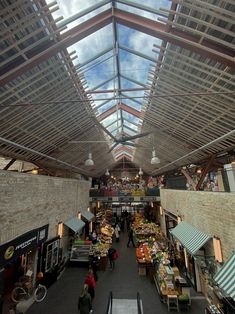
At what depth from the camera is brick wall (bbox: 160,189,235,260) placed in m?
5.14

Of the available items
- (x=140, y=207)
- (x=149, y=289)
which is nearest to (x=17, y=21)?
(x=149, y=289)

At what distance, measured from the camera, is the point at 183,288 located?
7180mm

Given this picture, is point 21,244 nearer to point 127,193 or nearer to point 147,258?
point 147,258

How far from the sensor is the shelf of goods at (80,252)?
11.0 m

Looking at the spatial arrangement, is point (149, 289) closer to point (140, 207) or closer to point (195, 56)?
point (195, 56)

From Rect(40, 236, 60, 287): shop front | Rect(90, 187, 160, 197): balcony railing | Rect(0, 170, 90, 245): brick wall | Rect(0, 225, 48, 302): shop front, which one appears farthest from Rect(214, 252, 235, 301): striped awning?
Rect(90, 187, 160, 197): balcony railing

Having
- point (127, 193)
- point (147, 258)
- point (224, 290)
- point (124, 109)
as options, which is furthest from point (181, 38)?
point (127, 193)

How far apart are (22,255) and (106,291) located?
13.1ft

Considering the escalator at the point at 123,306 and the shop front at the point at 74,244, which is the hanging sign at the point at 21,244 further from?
the escalator at the point at 123,306

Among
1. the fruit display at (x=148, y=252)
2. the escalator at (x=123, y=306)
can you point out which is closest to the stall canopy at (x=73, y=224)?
the fruit display at (x=148, y=252)

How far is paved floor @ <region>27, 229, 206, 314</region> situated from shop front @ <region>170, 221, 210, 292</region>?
0.94m

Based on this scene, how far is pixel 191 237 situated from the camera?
24.5ft

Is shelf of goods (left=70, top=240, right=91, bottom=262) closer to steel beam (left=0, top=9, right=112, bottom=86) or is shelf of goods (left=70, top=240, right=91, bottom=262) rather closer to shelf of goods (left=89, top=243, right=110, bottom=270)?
shelf of goods (left=89, top=243, right=110, bottom=270)

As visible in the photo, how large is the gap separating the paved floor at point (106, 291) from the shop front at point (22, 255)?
1.36m
